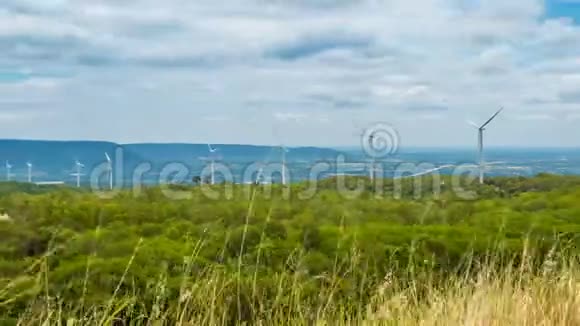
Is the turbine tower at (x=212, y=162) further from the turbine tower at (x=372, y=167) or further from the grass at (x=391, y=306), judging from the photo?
the grass at (x=391, y=306)

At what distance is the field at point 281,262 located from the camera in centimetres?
532

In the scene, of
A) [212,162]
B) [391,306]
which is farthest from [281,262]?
[212,162]

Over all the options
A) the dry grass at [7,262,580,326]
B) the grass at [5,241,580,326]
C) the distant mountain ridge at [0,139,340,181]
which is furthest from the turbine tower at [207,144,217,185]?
the dry grass at [7,262,580,326]

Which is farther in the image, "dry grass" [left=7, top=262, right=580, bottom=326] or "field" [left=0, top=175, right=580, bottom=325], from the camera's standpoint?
"field" [left=0, top=175, right=580, bottom=325]

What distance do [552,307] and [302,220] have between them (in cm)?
638

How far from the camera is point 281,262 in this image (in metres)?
8.46

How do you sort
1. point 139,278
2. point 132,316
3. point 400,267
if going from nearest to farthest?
1. point 132,316
2. point 139,278
3. point 400,267

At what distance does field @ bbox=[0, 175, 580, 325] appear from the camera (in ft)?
17.5

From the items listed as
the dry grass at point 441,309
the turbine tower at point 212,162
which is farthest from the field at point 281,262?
the turbine tower at point 212,162

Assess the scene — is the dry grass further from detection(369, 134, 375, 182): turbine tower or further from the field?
detection(369, 134, 375, 182): turbine tower

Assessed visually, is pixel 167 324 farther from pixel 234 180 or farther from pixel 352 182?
pixel 352 182

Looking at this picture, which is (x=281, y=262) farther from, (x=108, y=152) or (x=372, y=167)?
(x=108, y=152)

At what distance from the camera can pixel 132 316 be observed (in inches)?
245

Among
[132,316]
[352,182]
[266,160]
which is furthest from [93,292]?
[352,182]
